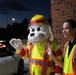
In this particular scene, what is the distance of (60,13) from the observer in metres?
7.12

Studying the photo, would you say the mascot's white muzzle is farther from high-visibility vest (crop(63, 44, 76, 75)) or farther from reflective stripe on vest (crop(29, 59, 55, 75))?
high-visibility vest (crop(63, 44, 76, 75))

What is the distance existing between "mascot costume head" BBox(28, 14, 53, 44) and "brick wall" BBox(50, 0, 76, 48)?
8.08ft

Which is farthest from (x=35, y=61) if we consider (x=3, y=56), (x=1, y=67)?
(x=3, y=56)

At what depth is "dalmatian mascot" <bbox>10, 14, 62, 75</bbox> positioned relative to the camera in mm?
4352

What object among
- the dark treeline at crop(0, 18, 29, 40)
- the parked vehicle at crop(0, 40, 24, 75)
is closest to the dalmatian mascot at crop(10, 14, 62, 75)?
the parked vehicle at crop(0, 40, 24, 75)

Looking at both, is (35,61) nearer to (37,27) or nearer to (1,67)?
(37,27)

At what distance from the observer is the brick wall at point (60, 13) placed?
23.0 feet

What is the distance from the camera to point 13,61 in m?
9.62

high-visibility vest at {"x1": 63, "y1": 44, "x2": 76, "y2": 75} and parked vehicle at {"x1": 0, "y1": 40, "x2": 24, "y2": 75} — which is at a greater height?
high-visibility vest at {"x1": 63, "y1": 44, "x2": 76, "y2": 75}

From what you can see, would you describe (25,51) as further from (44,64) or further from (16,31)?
(16,31)

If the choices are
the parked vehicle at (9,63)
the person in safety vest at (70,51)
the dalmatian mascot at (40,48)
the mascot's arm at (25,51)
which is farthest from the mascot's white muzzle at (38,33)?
the parked vehicle at (9,63)

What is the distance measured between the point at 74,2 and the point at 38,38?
2.85m

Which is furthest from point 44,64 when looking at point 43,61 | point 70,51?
point 70,51

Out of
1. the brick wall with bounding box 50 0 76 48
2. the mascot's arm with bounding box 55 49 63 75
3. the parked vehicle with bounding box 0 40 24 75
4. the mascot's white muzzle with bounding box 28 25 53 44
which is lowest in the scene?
the parked vehicle with bounding box 0 40 24 75
